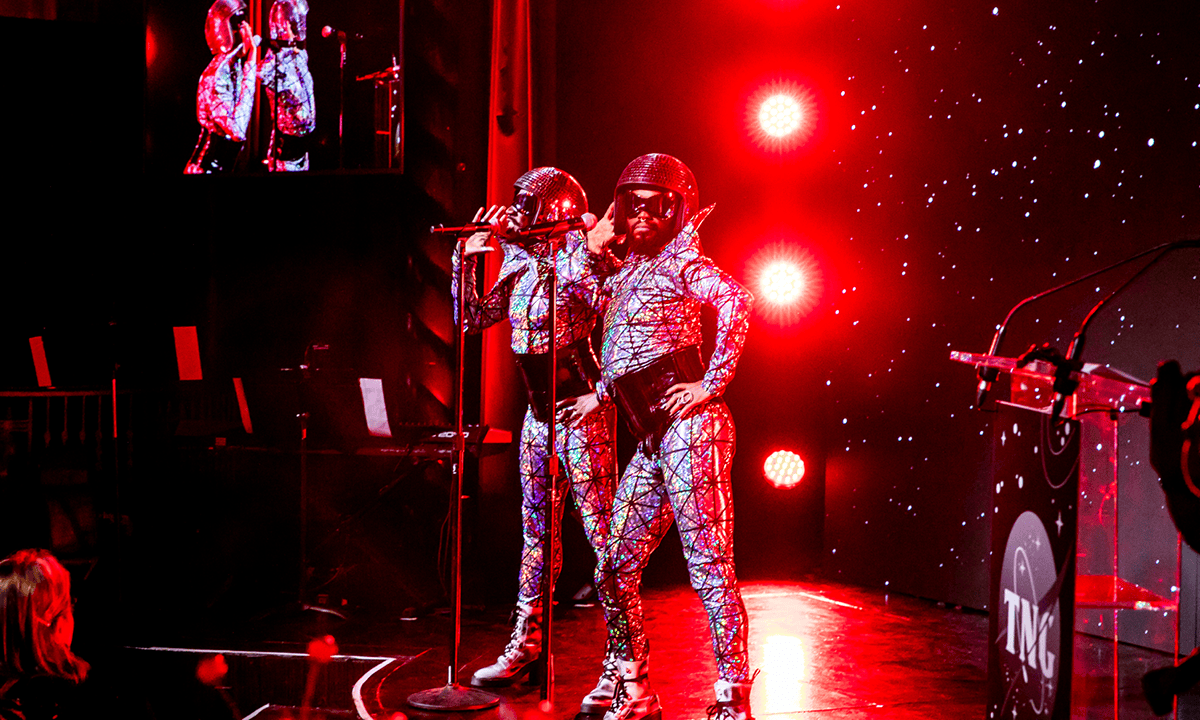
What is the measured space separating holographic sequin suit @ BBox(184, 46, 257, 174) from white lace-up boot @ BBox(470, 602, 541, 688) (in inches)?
142

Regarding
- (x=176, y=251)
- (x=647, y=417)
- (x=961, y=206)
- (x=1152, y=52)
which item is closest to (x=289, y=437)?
(x=176, y=251)

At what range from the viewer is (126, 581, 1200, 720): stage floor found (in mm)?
3721

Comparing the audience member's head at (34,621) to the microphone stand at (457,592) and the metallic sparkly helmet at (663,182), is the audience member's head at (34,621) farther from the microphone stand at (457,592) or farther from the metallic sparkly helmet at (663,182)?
the metallic sparkly helmet at (663,182)

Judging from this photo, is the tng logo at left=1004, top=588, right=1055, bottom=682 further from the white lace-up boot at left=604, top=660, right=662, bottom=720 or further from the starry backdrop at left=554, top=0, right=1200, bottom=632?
the starry backdrop at left=554, top=0, right=1200, bottom=632

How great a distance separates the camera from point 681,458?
3.31 meters

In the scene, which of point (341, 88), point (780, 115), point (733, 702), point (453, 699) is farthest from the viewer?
point (780, 115)

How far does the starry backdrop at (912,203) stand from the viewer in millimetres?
4816

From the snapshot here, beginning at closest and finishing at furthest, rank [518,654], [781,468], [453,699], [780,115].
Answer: [453,699] → [518,654] → [780,115] → [781,468]

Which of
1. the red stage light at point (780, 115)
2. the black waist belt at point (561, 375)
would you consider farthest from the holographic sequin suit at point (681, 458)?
the red stage light at point (780, 115)

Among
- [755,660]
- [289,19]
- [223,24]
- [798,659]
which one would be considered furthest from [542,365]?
[223,24]

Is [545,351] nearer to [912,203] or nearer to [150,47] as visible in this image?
[912,203]

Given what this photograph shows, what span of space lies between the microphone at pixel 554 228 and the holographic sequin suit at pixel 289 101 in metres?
2.93

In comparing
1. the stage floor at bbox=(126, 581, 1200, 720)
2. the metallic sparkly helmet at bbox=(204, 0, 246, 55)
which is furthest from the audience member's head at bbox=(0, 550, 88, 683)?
the metallic sparkly helmet at bbox=(204, 0, 246, 55)

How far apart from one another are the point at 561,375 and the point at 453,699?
125cm
